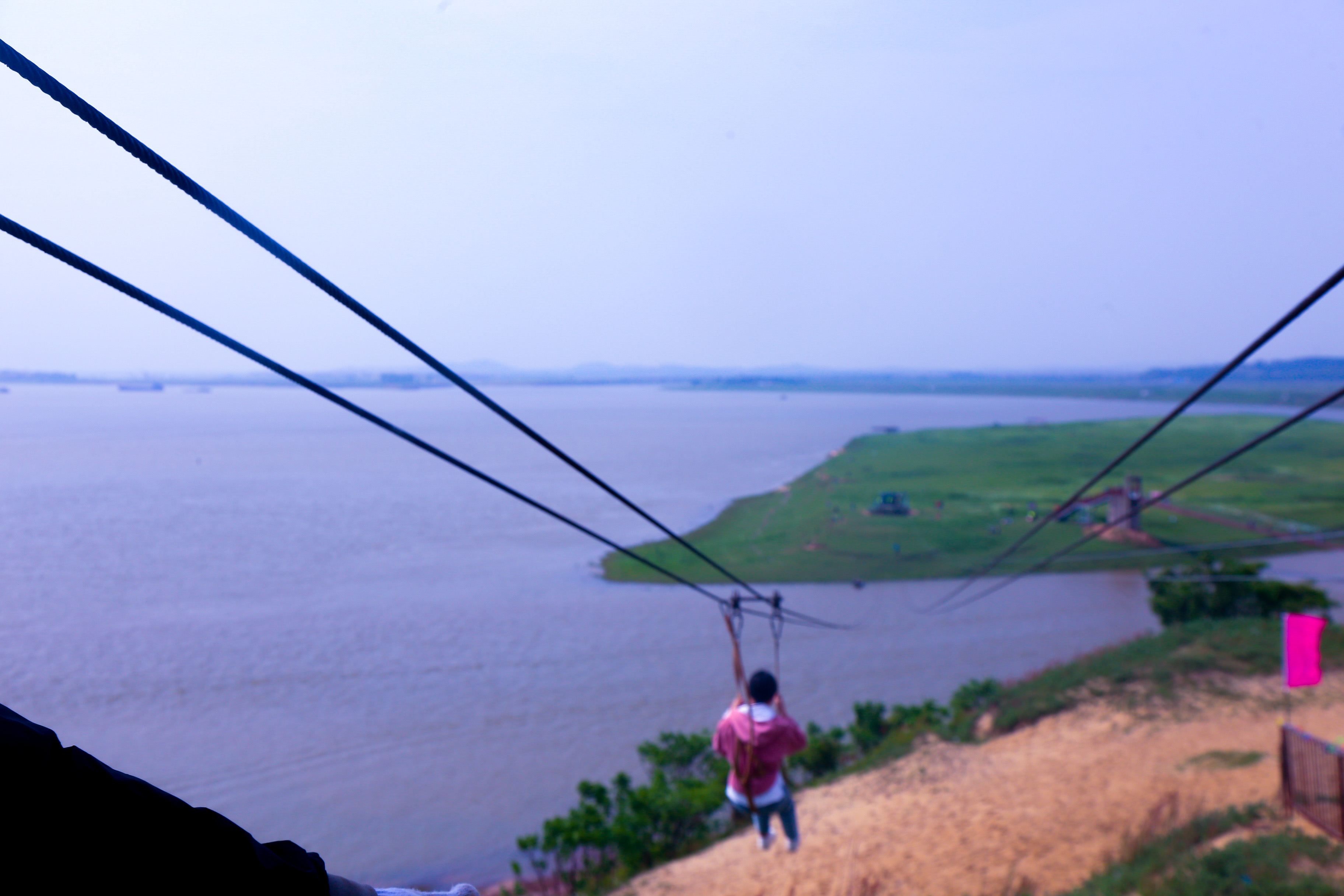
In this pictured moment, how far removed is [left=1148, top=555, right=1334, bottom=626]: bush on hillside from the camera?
2052 cm

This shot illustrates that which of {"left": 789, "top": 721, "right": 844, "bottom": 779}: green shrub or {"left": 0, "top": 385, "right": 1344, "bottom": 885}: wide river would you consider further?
{"left": 0, "top": 385, "right": 1344, "bottom": 885}: wide river

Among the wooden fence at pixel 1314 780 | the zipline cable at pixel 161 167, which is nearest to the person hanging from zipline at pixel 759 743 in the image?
the zipline cable at pixel 161 167

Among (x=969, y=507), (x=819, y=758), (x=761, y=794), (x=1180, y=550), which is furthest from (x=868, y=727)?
(x=969, y=507)

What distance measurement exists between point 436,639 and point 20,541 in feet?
38.5

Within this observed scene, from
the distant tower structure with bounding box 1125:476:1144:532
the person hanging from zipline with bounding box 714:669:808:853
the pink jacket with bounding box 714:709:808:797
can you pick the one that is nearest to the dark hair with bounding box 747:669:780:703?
the person hanging from zipline with bounding box 714:669:808:853

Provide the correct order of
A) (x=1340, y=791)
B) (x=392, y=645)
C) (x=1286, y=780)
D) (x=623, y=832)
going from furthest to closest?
(x=392, y=645) → (x=623, y=832) → (x=1286, y=780) → (x=1340, y=791)

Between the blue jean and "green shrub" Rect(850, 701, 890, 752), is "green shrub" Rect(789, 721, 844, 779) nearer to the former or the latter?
"green shrub" Rect(850, 701, 890, 752)

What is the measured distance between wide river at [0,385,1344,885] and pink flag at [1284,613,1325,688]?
10926mm

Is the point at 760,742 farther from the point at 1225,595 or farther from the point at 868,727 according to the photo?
the point at 1225,595

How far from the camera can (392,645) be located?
86.5 feet

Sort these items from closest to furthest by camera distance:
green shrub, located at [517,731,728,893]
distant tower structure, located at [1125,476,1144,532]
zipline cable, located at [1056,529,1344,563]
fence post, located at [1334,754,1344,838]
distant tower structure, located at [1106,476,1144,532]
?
fence post, located at [1334,754,1344,838] → green shrub, located at [517,731,728,893] → distant tower structure, located at [1125,476,1144,532] → zipline cable, located at [1056,529,1344,563] → distant tower structure, located at [1106,476,1144,532]

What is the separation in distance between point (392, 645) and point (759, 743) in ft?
73.3

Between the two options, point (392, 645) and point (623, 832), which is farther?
point (392, 645)

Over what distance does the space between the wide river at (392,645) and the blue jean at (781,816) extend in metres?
9.43
